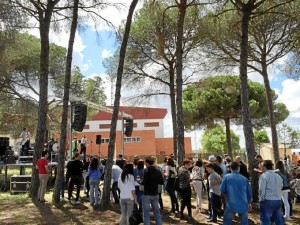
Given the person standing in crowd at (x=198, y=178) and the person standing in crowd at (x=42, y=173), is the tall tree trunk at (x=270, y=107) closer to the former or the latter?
the person standing in crowd at (x=198, y=178)

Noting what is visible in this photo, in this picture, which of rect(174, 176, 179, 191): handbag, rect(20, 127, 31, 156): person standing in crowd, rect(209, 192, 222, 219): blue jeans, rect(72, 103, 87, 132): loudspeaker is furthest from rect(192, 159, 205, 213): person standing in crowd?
rect(20, 127, 31, 156): person standing in crowd

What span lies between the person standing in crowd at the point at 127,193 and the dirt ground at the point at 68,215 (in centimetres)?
131

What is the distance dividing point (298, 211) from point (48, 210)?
19.8 feet

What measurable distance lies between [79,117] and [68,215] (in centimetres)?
595

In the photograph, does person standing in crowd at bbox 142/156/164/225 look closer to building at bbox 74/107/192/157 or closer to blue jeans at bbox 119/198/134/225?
blue jeans at bbox 119/198/134/225

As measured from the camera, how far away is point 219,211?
750cm

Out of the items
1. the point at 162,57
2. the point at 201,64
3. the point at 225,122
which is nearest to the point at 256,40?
the point at 201,64

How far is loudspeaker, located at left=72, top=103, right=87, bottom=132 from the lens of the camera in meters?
13.6

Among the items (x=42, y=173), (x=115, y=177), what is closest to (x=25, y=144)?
(x=42, y=173)

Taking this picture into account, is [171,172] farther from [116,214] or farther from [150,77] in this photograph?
[150,77]

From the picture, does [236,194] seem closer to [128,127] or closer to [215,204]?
[215,204]

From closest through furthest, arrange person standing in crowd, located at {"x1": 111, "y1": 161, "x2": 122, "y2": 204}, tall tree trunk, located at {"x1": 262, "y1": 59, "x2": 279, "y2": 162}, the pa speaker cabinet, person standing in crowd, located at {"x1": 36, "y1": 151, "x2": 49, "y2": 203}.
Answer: person standing in crowd, located at {"x1": 111, "y1": 161, "x2": 122, "y2": 204}
person standing in crowd, located at {"x1": 36, "y1": 151, "x2": 49, "y2": 203}
the pa speaker cabinet
tall tree trunk, located at {"x1": 262, "y1": 59, "x2": 279, "y2": 162}

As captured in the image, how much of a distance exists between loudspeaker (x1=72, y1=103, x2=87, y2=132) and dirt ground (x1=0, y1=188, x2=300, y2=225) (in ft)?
13.8

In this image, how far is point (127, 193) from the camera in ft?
20.7
